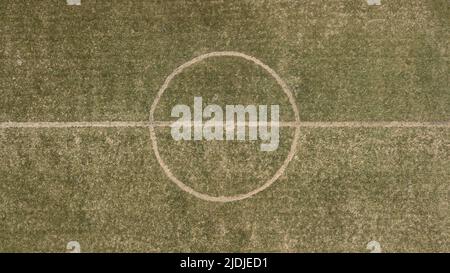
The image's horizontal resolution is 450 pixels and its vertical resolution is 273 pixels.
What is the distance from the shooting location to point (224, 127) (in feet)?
16.4

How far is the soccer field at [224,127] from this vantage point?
494cm

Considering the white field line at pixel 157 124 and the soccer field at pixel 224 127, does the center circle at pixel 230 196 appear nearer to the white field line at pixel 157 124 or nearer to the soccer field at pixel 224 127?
the soccer field at pixel 224 127

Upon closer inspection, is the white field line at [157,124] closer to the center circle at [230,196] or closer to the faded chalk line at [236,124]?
the faded chalk line at [236,124]

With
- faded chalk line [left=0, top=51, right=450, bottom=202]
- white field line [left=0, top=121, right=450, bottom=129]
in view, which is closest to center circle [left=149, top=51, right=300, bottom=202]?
faded chalk line [left=0, top=51, right=450, bottom=202]

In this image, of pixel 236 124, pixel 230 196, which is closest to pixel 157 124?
pixel 236 124

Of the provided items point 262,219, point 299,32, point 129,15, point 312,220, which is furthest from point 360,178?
point 129,15

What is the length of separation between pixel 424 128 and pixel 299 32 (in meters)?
1.85

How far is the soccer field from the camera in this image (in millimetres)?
4941

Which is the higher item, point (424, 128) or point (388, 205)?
point (424, 128)

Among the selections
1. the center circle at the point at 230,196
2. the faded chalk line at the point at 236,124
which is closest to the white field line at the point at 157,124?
the faded chalk line at the point at 236,124

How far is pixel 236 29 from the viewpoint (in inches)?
198

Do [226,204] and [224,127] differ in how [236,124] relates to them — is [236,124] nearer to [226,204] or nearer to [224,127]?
[224,127]

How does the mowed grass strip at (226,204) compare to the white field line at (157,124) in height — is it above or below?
below

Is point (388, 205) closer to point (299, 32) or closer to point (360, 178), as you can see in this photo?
point (360, 178)
